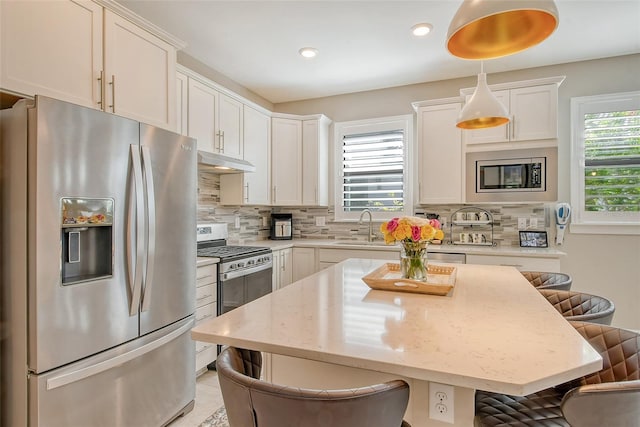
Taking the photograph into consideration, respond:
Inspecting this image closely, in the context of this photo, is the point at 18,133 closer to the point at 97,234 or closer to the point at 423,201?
the point at 97,234

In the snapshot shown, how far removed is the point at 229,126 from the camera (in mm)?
3270

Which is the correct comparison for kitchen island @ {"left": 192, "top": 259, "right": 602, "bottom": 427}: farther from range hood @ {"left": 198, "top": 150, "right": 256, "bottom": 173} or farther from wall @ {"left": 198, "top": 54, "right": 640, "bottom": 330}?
wall @ {"left": 198, "top": 54, "right": 640, "bottom": 330}

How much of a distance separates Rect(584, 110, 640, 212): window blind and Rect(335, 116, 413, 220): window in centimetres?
174

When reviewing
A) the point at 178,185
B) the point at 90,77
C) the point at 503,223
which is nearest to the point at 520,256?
the point at 503,223

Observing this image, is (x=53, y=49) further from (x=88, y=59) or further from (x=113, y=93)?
(x=113, y=93)

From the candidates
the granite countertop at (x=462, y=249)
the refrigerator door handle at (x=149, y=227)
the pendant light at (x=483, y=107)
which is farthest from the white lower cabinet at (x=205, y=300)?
the pendant light at (x=483, y=107)

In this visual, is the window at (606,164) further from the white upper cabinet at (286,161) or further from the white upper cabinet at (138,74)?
the white upper cabinet at (138,74)

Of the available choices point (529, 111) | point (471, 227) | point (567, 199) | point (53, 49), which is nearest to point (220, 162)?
point (53, 49)

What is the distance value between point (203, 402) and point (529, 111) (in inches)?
144

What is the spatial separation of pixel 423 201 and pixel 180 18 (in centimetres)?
277

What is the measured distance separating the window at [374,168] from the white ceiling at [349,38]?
52 centimetres

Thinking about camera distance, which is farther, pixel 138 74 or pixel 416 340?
pixel 138 74

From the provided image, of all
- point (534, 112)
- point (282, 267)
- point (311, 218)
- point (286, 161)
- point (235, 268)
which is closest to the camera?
point (235, 268)

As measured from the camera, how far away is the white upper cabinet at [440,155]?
3.50 m
